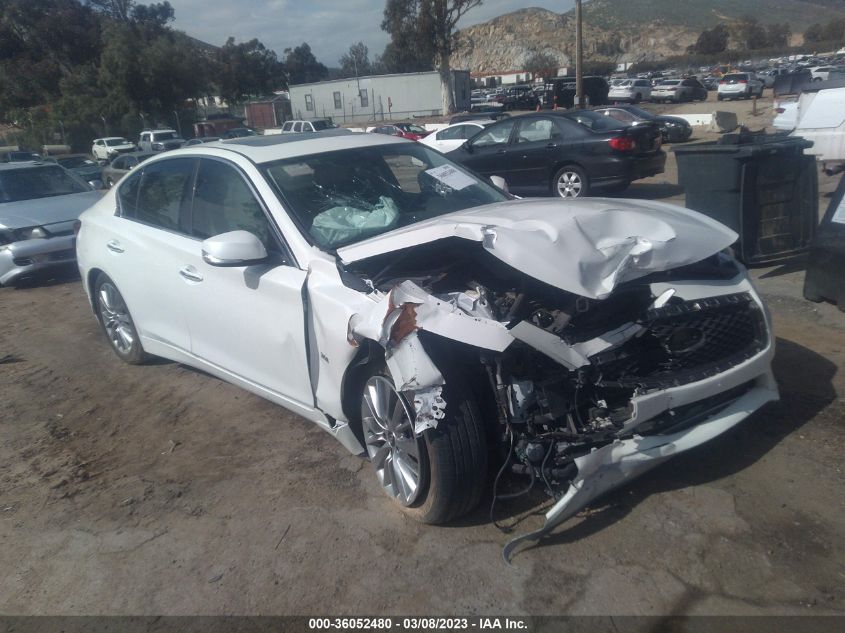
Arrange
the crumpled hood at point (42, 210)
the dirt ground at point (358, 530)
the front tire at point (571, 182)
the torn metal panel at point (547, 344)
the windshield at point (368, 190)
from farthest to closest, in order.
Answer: the front tire at point (571, 182) → the crumpled hood at point (42, 210) → the windshield at point (368, 190) → the torn metal panel at point (547, 344) → the dirt ground at point (358, 530)

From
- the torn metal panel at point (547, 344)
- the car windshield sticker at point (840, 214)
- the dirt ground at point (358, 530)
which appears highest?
the torn metal panel at point (547, 344)

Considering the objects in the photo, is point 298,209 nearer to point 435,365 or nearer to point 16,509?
point 435,365

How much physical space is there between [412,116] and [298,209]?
5383cm

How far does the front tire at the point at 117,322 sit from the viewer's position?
5.45 m

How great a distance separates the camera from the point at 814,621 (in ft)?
8.20

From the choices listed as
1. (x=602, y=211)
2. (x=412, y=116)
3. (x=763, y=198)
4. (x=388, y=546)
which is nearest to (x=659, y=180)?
(x=763, y=198)

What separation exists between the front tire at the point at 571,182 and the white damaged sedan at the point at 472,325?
8049 mm

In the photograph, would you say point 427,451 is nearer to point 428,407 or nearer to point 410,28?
point 428,407

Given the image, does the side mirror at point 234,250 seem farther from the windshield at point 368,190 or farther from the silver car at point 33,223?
the silver car at point 33,223

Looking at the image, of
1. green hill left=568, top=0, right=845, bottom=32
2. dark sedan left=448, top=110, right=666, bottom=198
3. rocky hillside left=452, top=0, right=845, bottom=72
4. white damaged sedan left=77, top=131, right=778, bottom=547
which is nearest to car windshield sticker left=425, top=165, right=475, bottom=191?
white damaged sedan left=77, top=131, right=778, bottom=547

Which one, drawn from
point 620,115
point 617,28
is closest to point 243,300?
point 620,115

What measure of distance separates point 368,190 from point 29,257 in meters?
6.38

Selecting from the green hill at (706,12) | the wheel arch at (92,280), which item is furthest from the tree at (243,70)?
the green hill at (706,12)

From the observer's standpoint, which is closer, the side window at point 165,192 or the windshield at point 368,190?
the windshield at point 368,190
